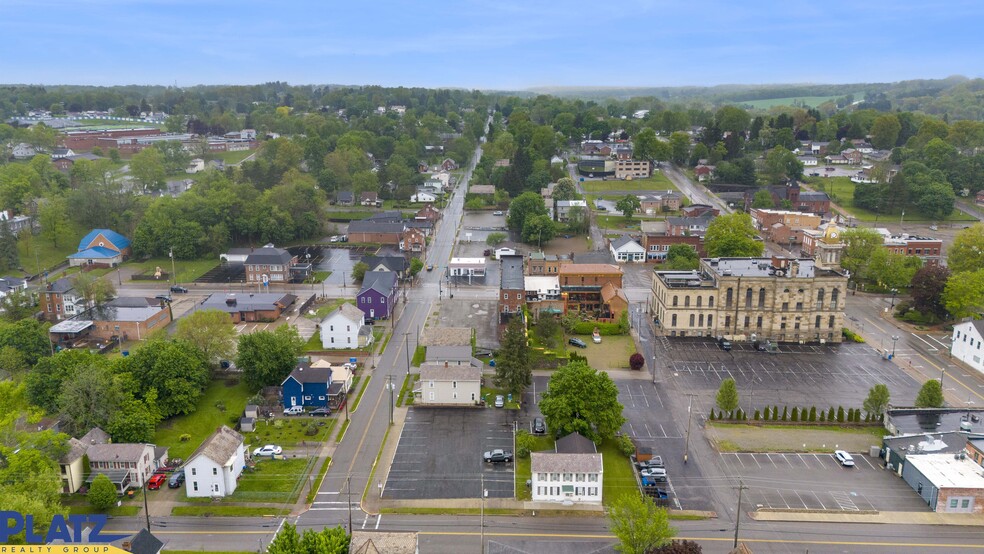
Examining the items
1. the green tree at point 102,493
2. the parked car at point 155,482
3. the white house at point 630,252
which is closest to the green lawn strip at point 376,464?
the parked car at point 155,482

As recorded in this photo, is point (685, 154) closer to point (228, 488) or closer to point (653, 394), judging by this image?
point (653, 394)

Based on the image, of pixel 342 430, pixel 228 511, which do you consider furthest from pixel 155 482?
pixel 342 430

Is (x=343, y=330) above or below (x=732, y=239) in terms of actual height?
below

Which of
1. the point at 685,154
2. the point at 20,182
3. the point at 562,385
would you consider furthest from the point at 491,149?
the point at 562,385

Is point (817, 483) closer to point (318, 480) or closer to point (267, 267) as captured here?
point (318, 480)

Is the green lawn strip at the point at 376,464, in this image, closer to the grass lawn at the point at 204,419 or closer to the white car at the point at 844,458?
the grass lawn at the point at 204,419

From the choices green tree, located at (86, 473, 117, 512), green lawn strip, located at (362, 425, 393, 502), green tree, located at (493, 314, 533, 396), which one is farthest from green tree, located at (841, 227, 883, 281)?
green tree, located at (86, 473, 117, 512)
